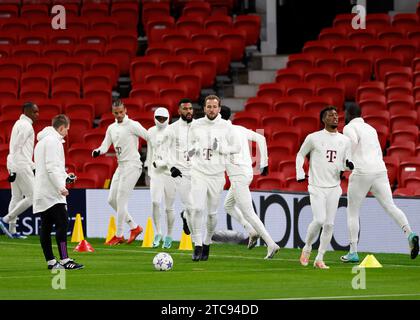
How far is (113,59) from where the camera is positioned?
2981 centimetres

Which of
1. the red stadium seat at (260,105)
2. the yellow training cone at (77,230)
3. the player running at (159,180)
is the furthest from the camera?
the red stadium seat at (260,105)

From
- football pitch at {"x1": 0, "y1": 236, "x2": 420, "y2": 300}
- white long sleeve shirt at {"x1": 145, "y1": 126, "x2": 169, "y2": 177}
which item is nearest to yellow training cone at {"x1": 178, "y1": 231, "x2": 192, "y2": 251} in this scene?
football pitch at {"x1": 0, "y1": 236, "x2": 420, "y2": 300}

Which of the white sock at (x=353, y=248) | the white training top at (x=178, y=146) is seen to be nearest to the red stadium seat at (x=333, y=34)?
the white training top at (x=178, y=146)

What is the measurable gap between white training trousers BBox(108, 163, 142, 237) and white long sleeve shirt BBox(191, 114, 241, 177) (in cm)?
410

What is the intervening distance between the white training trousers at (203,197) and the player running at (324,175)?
1.30 meters

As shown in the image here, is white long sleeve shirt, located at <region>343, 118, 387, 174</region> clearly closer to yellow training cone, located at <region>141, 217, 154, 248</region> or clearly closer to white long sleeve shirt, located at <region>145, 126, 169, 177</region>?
white long sleeve shirt, located at <region>145, 126, 169, 177</region>

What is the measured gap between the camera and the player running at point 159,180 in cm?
2162

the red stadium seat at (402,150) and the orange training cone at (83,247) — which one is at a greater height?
the red stadium seat at (402,150)

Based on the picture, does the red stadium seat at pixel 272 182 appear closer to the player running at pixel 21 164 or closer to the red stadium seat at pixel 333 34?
the player running at pixel 21 164

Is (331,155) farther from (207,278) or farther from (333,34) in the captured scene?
(333,34)

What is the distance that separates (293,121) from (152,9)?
7.66 meters

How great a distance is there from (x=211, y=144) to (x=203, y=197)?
0.75 metres

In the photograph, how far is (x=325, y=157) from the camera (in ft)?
57.3
